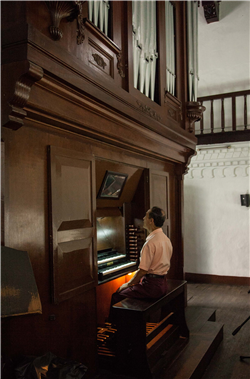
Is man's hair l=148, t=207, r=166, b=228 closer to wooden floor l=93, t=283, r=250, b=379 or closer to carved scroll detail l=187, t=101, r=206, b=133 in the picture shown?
wooden floor l=93, t=283, r=250, b=379

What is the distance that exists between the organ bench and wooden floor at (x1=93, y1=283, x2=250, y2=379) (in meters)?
0.13

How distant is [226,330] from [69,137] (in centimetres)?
371

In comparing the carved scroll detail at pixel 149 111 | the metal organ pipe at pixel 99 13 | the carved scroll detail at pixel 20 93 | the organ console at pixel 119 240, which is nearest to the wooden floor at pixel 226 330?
the organ console at pixel 119 240

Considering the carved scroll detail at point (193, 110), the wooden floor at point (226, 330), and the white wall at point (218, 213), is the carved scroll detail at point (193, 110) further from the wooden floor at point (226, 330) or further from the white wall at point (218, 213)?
the wooden floor at point (226, 330)

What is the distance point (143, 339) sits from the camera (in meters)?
3.15

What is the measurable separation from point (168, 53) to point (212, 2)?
8.84 ft

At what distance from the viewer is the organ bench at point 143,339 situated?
3154 mm

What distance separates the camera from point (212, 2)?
21.9 ft

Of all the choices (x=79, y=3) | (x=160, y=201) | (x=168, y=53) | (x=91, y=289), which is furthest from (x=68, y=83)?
(x=160, y=201)

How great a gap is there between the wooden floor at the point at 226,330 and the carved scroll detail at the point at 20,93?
2462 mm

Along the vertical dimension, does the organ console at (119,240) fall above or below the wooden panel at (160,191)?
below

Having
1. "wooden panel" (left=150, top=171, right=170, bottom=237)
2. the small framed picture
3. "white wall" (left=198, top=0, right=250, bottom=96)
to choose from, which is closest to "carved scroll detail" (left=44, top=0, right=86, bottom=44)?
the small framed picture

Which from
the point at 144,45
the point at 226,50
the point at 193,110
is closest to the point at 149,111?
the point at 144,45

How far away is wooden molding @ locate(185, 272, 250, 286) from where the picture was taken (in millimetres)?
7937
